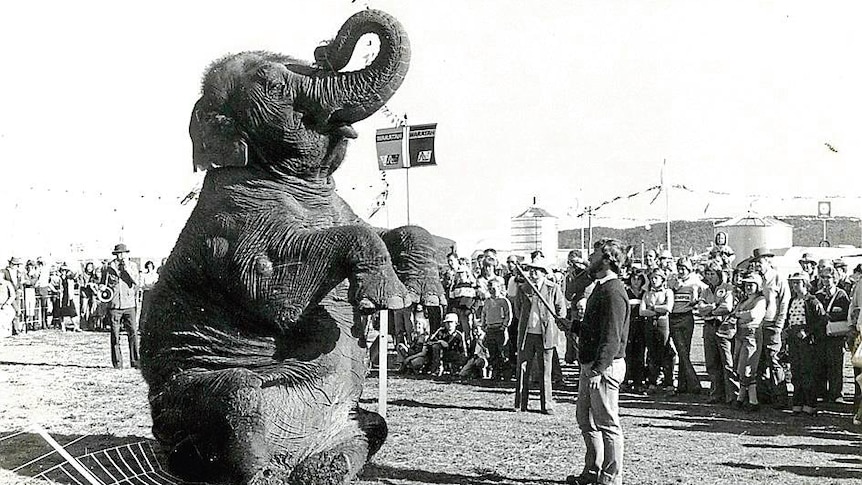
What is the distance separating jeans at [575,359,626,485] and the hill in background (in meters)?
30.1

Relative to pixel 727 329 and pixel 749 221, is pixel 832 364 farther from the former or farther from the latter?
pixel 749 221

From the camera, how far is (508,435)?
7.52 meters

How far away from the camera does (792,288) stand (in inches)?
343

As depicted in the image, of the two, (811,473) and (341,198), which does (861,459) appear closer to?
(811,473)

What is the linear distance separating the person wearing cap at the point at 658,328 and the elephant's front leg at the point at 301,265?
322 inches

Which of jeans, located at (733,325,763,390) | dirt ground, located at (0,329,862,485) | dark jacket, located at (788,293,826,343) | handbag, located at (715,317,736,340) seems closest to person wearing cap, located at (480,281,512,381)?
dirt ground, located at (0,329,862,485)

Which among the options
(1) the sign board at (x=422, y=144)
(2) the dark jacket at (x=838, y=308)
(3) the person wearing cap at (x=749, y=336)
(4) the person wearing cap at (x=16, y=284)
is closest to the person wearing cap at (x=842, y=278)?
(2) the dark jacket at (x=838, y=308)

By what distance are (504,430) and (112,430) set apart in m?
3.21

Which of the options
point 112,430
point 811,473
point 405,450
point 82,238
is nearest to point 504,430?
point 405,450

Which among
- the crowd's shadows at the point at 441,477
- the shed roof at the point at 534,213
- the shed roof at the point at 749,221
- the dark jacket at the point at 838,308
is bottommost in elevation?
the crowd's shadows at the point at 441,477

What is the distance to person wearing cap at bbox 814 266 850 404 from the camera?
328 inches

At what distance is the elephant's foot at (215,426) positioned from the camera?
4.62 ft

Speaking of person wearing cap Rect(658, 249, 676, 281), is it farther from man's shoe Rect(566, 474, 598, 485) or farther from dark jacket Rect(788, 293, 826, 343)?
man's shoe Rect(566, 474, 598, 485)

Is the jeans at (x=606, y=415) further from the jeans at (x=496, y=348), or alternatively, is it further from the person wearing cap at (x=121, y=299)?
the person wearing cap at (x=121, y=299)
